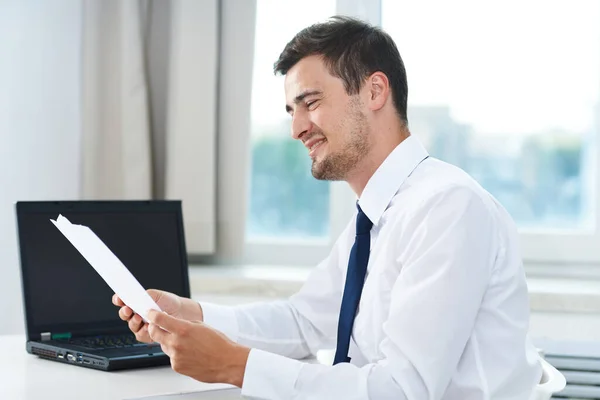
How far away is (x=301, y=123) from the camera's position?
1.52 meters

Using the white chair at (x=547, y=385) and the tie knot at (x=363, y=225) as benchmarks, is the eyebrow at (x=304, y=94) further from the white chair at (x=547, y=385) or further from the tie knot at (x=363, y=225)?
the white chair at (x=547, y=385)

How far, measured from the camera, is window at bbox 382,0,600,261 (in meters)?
2.27

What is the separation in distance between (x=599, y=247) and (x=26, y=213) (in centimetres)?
155

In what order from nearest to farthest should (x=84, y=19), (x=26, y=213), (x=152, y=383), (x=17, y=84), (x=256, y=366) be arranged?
1. (x=256, y=366)
2. (x=152, y=383)
3. (x=26, y=213)
4. (x=17, y=84)
5. (x=84, y=19)

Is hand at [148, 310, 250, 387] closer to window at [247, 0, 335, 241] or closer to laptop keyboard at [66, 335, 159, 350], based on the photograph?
laptop keyboard at [66, 335, 159, 350]

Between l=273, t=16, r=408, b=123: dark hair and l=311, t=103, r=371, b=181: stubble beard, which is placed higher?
l=273, t=16, r=408, b=123: dark hair

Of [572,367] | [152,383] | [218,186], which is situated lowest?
[572,367]

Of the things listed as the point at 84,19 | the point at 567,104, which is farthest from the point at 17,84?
the point at 567,104

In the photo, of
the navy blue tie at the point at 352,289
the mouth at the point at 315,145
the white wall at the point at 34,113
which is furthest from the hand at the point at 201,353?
the white wall at the point at 34,113

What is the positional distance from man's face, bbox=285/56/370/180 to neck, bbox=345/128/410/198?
0.03 ft

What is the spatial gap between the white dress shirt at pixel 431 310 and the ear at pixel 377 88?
6.0 inches

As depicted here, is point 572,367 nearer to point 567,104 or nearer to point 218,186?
point 567,104

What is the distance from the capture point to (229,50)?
96.1 inches

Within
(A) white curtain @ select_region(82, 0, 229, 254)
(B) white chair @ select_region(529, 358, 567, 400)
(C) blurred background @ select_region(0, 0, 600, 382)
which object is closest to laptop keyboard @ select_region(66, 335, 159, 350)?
(C) blurred background @ select_region(0, 0, 600, 382)
